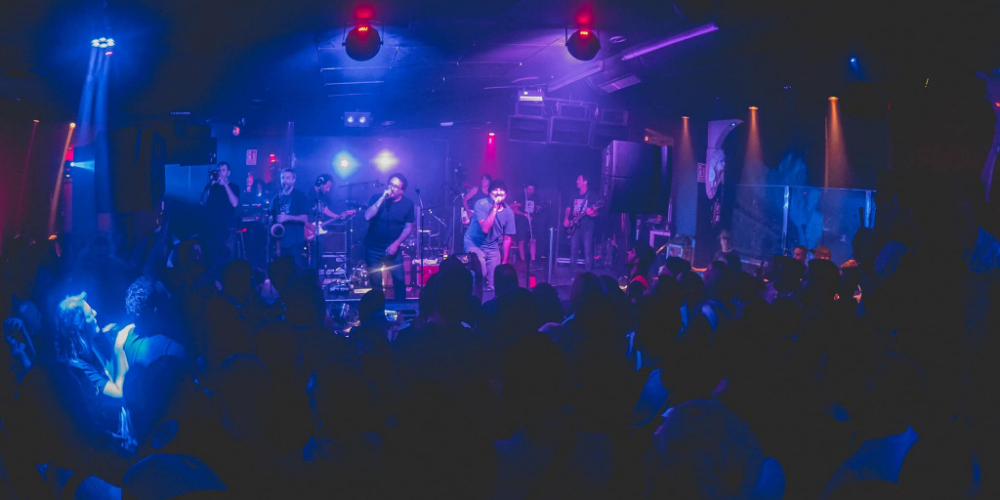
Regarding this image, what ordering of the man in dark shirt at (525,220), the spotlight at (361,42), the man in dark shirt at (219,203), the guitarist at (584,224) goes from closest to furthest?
the spotlight at (361,42) → the man in dark shirt at (219,203) → the guitarist at (584,224) → the man in dark shirt at (525,220)

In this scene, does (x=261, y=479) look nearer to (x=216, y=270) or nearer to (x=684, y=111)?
(x=216, y=270)

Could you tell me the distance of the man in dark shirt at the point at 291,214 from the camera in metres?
10.0

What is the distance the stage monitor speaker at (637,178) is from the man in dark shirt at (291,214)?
17.8 ft

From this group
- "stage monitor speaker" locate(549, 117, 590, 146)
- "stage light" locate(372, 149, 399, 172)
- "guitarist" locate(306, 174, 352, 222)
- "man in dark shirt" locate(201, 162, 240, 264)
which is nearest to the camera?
"man in dark shirt" locate(201, 162, 240, 264)

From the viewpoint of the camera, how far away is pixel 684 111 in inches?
450

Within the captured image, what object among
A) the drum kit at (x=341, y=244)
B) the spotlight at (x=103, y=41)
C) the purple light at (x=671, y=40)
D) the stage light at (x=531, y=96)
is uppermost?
the stage light at (x=531, y=96)

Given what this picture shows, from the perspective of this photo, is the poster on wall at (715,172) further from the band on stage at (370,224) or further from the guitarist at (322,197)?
the guitarist at (322,197)

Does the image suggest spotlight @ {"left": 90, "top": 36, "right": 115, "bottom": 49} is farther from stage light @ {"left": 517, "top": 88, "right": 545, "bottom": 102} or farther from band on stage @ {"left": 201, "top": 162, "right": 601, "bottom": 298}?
stage light @ {"left": 517, "top": 88, "right": 545, "bottom": 102}

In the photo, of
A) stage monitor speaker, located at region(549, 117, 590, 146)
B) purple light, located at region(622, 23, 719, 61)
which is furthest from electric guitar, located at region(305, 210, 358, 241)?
purple light, located at region(622, 23, 719, 61)

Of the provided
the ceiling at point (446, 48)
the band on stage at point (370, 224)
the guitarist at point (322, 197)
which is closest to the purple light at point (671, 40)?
the ceiling at point (446, 48)

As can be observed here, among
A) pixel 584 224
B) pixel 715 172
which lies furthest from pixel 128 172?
pixel 715 172

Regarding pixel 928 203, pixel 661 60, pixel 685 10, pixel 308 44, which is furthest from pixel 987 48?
pixel 308 44

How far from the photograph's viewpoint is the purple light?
214 inches

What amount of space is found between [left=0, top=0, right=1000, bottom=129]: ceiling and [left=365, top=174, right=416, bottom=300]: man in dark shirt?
1.82 meters
